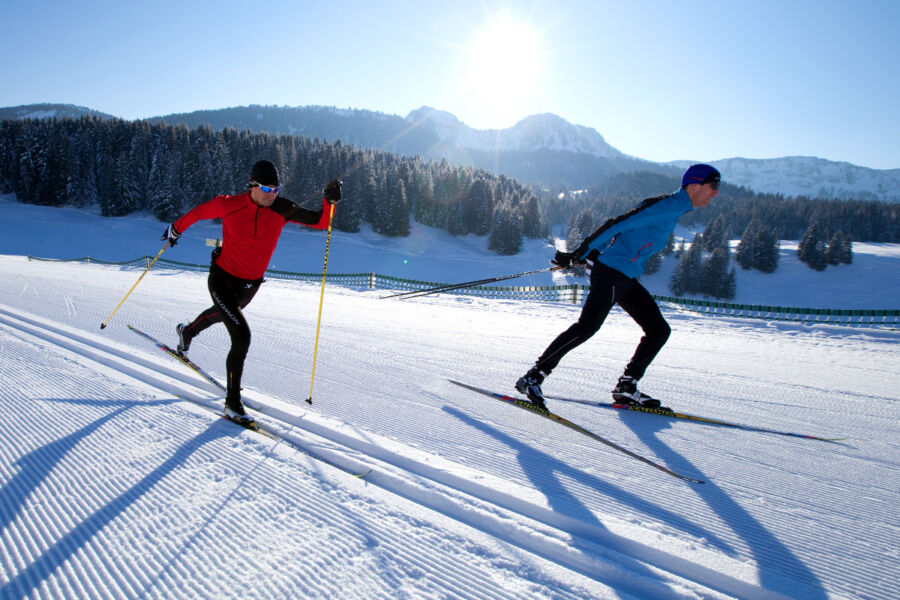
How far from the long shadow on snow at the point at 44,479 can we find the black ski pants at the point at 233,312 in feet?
1.37

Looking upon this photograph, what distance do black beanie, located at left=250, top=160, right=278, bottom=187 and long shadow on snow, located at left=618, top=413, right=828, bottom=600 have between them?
3.37 metres

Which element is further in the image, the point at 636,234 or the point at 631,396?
the point at 631,396

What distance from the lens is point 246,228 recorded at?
3389 mm

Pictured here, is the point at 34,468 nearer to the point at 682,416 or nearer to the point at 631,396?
the point at 631,396

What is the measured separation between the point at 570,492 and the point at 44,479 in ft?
8.87

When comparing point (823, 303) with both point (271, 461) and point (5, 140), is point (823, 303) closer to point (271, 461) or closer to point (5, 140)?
point (271, 461)

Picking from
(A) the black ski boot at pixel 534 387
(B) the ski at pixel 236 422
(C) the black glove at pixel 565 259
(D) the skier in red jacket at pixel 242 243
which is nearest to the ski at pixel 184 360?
(B) the ski at pixel 236 422

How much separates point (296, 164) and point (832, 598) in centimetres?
6455

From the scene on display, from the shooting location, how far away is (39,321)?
587 centimetres

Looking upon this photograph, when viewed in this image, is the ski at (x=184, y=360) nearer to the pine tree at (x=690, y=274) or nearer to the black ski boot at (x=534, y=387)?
the black ski boot at (x=534, y=387)

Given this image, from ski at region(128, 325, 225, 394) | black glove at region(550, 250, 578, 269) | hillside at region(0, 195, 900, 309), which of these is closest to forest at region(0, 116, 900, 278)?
hillside at region(0, 195, 900, 309)

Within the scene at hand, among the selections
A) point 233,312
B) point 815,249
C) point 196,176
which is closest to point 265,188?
point 233,312

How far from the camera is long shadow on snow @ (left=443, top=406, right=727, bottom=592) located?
6.61 feet

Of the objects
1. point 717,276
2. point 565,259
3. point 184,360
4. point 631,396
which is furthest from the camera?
point 717,276
